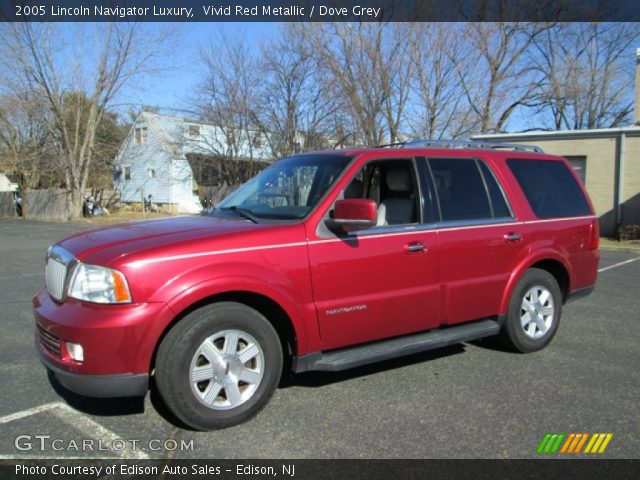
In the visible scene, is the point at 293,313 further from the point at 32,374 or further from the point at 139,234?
the point at 32,374

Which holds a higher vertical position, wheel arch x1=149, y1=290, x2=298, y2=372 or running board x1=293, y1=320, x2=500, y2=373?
wheel arch x1=149, y1=290, x2=298, y2=372

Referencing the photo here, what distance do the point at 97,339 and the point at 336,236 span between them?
5.73ft

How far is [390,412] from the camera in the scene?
12.2 feet

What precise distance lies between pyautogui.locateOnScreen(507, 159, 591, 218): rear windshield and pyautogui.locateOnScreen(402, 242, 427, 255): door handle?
1562mm

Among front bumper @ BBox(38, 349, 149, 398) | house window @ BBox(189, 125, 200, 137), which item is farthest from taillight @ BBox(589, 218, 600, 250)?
house window @ BBox(189, 125, 200, 137)

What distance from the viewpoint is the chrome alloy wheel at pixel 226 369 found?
3.36 m

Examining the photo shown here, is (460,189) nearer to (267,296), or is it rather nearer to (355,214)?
(355,214)

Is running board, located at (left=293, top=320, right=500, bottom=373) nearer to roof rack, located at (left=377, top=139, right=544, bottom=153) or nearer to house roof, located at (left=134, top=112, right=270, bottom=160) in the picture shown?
roof rack, located at (left=377, top=139, right=544, bottom=153)

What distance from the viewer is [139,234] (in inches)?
144

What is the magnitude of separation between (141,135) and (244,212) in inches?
1452

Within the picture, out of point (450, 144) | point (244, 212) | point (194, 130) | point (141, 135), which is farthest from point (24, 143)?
point (450, 144)

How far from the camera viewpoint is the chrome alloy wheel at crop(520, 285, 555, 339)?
5031 millimetres

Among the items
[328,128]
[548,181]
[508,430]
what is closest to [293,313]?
[508,430]

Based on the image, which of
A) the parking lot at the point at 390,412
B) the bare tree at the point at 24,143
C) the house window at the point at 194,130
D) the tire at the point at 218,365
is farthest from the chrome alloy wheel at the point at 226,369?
the bare tree at the point at 24,143
